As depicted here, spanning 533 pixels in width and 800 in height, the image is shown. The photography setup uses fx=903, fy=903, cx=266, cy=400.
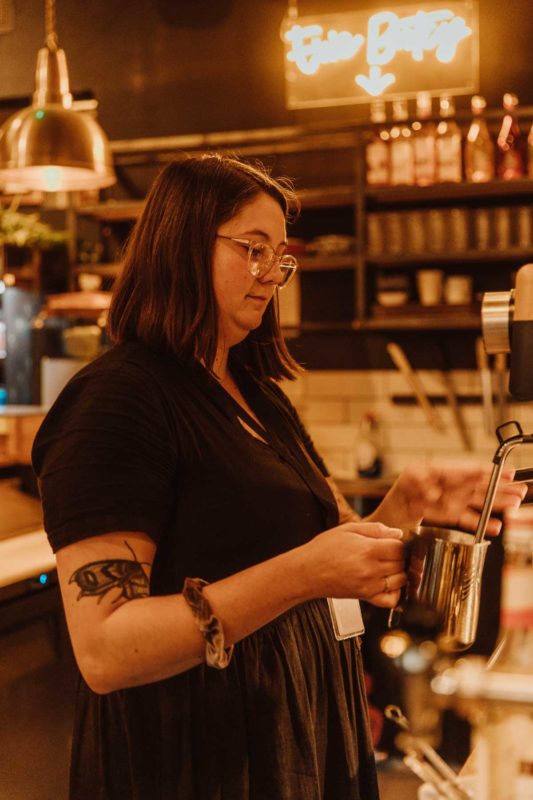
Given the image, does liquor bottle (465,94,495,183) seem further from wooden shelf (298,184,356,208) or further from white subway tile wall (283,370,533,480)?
white subway tile wall (283,370,533,480)

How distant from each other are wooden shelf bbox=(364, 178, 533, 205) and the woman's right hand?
10.4ft

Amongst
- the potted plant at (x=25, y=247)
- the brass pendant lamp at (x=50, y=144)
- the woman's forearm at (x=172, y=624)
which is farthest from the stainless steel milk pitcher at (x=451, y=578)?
the potted plant at (x=25, y=247)

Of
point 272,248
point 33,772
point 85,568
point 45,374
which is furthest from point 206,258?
point 45,374

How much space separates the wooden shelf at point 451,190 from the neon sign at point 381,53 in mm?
612

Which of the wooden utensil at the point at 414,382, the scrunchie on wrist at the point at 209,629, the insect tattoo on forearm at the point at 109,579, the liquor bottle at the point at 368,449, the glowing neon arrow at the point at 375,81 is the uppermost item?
the glowing neon arrow at the point at 375,81

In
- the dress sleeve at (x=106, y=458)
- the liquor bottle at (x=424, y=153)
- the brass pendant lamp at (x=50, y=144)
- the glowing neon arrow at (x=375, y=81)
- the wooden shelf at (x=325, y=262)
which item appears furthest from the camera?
the glowing neon arrow at (x=375, y=81)

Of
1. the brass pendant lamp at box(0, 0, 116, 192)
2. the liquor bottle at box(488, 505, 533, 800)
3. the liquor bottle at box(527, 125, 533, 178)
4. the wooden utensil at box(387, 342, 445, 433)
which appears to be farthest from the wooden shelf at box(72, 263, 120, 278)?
the liquor bottle at box(488, 505, 533, 800)

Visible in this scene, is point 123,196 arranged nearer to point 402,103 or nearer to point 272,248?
point 402,103

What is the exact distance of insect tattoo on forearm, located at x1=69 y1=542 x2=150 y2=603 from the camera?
41.4 inches

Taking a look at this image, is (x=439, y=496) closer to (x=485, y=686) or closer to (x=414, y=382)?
(x=485, y=686)

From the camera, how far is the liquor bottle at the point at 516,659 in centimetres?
75

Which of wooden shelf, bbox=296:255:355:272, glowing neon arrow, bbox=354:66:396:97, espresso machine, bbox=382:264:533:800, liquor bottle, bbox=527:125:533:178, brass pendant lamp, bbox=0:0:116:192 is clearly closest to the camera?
espresso machine, bbox=382:264:533:800

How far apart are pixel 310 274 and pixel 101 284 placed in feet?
3.72

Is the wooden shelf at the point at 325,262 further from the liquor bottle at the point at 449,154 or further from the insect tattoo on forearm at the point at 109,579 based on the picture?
the insect tattoo on forearm at the point at 109,579
